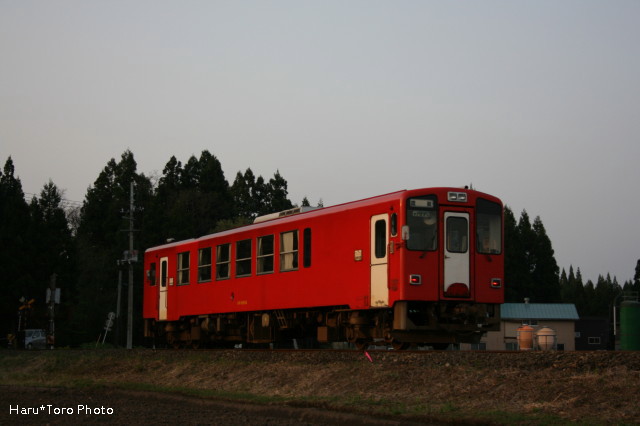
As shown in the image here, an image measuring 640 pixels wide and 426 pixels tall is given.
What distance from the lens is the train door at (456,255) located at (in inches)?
733

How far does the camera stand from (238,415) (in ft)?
43.4

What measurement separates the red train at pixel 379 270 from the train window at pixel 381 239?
0.03m

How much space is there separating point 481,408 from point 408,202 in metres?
7.47

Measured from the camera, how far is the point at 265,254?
23.6m

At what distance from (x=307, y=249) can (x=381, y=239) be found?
326 centimetres

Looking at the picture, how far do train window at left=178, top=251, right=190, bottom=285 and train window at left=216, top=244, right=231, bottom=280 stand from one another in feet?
8.23

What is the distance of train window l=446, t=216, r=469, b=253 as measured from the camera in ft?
61.8

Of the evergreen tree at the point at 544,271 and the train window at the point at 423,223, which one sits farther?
the evergreen tree at the point at 544,271

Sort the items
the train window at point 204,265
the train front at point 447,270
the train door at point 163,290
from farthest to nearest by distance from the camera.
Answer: the train door at point 163,290, the train window at point 204,265, the train front at point 447,270

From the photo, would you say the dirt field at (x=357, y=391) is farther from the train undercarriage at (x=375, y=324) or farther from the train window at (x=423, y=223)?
the train window at (x=423, y=223)

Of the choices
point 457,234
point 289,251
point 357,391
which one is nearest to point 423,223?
point 457,234

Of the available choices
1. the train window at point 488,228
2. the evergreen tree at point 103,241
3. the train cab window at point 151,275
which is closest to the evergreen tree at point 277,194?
the evergreen tree at point 103,241

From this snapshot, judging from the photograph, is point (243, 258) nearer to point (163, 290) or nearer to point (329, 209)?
point (329, 209)

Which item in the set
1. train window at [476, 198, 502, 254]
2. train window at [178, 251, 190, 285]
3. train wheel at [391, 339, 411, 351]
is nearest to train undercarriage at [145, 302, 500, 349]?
train wheel at [391, 339, 411, 351]
